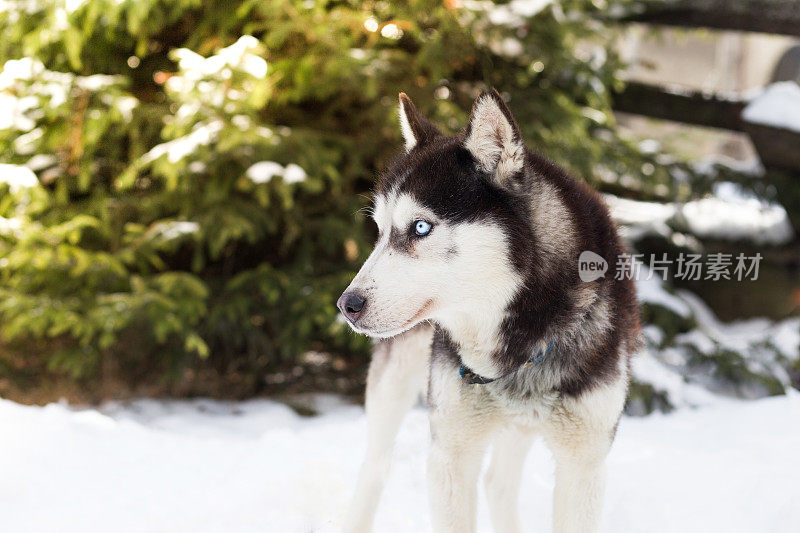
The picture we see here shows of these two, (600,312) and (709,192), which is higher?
(600,312)

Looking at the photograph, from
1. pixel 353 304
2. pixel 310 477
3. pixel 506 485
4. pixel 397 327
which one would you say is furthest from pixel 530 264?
pixel 310 477

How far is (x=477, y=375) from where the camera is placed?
2.25 meters

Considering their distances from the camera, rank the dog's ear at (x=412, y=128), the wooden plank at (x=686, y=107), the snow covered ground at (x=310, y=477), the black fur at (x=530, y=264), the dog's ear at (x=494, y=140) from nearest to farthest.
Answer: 1. the dog's ear at (x=494, y=140)
2. the black fur at (x=530, y=264)
3. the dog's ear at (x=412, y=128)
4. the snow covered ground at (x=310, y=477)
5. the wooden plank at (x=686, y=107)

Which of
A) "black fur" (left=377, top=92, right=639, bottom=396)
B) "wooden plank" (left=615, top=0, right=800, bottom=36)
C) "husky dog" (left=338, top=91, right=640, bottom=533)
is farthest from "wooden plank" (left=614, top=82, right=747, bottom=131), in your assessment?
"black fur" (left=377, top=92, right=639, bottom=396)

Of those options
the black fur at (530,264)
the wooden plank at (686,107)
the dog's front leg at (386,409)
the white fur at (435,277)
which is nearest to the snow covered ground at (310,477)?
the dog's front leg at (386,409)

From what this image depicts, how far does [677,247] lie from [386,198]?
15.9 ft

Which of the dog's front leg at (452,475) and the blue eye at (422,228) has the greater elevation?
the blue eye at (422,228)

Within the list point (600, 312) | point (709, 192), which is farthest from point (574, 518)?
point (709, 192)

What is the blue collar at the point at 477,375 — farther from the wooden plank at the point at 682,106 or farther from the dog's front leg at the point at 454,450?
the wooden plank at the point at 682,106

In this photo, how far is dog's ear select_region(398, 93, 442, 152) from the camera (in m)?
2.46

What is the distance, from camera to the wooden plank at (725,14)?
18.9 ft

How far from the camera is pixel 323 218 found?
512 centimetres

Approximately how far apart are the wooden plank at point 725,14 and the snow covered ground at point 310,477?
3.33m

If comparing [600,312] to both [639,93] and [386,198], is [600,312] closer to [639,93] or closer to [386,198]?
[386,198]
